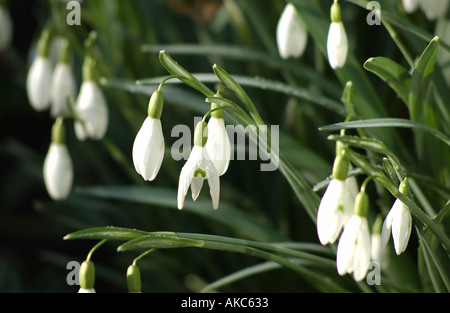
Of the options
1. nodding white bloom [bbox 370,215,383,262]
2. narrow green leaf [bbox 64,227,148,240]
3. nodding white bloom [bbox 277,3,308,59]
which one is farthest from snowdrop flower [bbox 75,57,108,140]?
nodding white bloom [bbox 370,215,383,262]

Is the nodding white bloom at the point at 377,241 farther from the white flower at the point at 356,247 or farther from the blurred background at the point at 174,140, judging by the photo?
the white flower at the point at 356,247

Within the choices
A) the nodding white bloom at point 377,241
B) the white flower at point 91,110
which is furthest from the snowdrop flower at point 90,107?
the nodding white bloom at point 377,241

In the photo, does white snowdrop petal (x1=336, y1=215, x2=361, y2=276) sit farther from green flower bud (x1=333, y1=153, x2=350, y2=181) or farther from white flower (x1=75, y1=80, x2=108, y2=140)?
white flower (x1=75, y1=80, x2=108, y2=140)

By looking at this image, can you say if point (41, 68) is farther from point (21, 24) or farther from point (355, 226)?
point (21, 24)

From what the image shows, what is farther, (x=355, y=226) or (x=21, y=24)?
(x=21, y=24)

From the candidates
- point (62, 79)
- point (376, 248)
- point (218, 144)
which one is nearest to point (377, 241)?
point (376, 248)

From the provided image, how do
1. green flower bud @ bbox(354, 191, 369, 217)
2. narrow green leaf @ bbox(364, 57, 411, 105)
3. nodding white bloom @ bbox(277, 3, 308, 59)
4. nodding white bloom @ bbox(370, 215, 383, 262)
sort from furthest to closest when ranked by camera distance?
nodding white bloom @ bbox(277, 3, 308, 59) → nodding white bloom @ bbox(370, 215, 383, 262) → narrow green leaf @ bbox(364, 57, 411, 105) → green flower bud @ bbox(354, 191, 369, 217)
